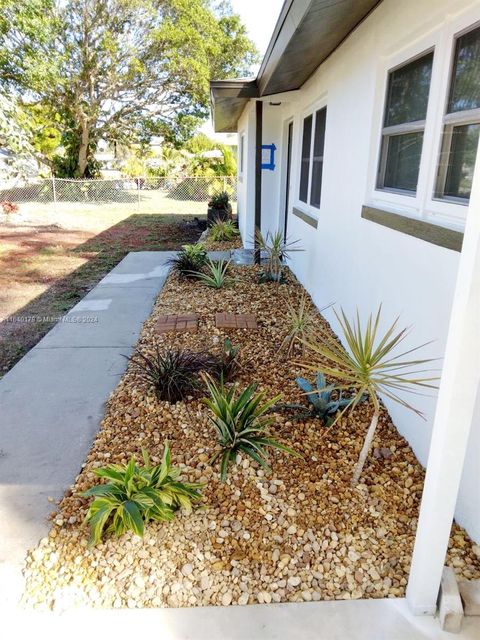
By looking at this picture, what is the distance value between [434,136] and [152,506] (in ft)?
8.44

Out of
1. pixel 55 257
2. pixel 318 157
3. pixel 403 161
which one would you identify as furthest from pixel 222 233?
pixel 403 161

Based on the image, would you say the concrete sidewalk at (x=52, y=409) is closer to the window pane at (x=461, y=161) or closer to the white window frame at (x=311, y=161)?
the white window frame at (x=311, y=161)

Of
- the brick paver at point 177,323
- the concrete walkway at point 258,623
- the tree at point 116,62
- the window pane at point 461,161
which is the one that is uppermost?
the tree at point 116,62

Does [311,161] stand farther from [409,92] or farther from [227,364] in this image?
[227,364]

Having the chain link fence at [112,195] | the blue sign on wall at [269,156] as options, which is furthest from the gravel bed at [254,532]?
the chain link fence at [112,195]

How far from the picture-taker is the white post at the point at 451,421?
4.56 ft

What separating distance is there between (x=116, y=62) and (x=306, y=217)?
17.2m

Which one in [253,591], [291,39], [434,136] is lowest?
[253,591]

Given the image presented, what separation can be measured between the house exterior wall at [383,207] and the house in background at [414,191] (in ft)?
0.03

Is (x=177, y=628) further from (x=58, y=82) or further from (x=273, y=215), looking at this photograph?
(x=58, y=82)

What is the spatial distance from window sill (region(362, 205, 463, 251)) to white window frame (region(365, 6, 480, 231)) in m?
0.06

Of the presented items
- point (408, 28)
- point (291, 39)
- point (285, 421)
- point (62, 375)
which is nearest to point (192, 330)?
point (62, 375)

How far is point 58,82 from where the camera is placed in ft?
56.4

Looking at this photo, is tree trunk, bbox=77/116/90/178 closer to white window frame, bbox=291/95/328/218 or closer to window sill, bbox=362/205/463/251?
white window frame, bbox=291/95/328/218
